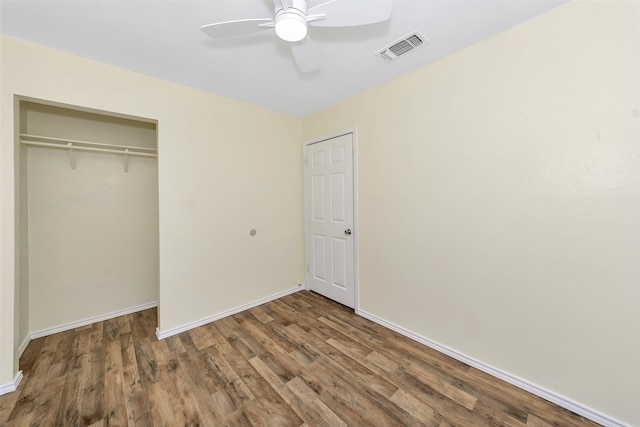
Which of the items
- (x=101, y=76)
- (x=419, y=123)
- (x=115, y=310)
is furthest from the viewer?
(x=115, y=310)

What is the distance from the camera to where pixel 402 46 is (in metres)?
1.79

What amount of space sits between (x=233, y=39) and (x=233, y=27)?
0.45 meters

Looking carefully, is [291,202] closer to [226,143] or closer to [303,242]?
[303,242]

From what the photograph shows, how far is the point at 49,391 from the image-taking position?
1608 millimetres

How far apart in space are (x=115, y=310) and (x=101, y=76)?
2.43m

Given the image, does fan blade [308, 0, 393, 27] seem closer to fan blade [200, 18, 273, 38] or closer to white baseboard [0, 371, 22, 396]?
fan blade [200, 18, 273, 38]

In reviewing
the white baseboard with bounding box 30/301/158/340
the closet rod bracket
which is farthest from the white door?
the closet rod bracket

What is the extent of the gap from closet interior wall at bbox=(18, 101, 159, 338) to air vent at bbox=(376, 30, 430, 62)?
2.38 m

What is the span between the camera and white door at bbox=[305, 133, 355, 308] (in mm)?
2756

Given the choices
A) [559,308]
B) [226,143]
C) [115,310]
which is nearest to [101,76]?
[226,143]

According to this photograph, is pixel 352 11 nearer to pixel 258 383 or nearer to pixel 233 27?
pixel 233 27

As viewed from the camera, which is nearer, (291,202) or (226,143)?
(226,143)

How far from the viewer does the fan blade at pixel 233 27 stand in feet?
4.17

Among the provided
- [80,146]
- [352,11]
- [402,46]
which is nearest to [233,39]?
[352,11]
